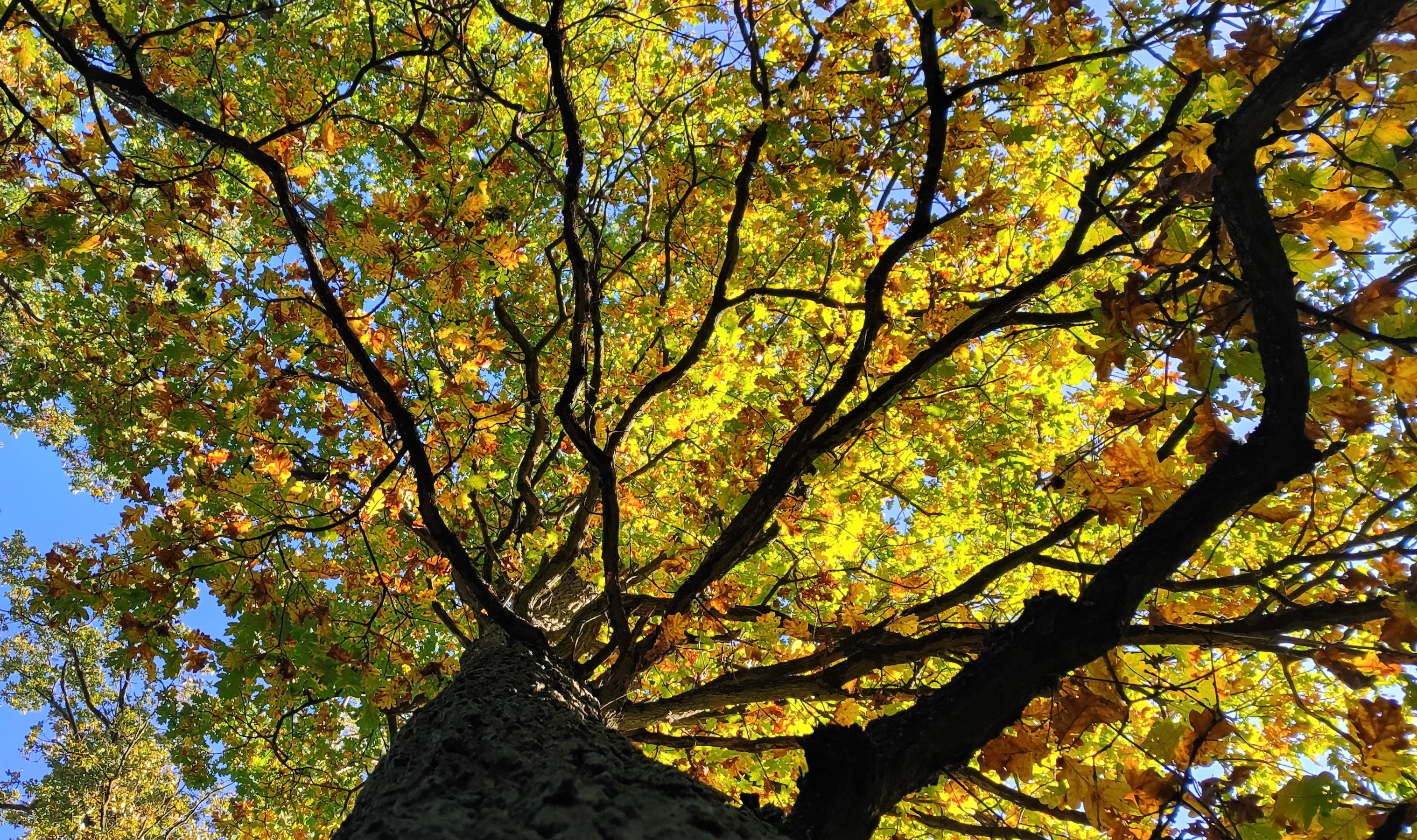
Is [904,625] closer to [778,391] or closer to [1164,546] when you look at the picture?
[1164,546]

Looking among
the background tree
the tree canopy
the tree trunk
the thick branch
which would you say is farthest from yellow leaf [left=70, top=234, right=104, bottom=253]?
the background tree

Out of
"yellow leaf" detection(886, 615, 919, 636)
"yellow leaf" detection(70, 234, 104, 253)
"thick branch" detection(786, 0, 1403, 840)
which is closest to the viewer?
"thick branch" detection(786, 0, 1403, 840)

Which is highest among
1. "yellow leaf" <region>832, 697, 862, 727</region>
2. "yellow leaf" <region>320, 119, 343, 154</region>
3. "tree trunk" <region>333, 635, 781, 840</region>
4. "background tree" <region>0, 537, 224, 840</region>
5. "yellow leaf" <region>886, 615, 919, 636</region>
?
"yellow leaf" <region>320, 119, 343, 154</region>

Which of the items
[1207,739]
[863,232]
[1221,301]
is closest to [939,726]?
[1207,739]

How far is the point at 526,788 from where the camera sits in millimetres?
1277

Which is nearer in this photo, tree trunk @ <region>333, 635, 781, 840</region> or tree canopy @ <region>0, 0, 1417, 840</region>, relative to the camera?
tree trunk @ <region>333, 635, 781, 840</region>

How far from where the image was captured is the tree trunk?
1.12 metres

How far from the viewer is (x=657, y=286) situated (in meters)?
6.71

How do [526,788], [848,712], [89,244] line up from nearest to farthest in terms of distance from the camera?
[526,788], [848,712], [89,244]

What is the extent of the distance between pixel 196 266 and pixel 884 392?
185 inches

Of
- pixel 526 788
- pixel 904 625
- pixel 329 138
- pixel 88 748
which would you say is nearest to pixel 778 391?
pixel 904 625

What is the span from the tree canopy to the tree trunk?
1.05 feet

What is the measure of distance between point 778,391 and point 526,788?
16.2 ft

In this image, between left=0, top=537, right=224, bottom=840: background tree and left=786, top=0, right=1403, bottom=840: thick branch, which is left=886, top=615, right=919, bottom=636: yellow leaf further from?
left=0, top=537, right=224, bottom=840: background tree
